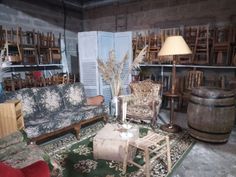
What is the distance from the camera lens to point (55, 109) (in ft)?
10.8

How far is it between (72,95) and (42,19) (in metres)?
2.86

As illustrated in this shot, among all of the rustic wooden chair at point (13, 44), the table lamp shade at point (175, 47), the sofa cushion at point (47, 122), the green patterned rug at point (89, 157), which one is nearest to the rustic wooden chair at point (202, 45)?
the table lamp shade at point (175, 47)

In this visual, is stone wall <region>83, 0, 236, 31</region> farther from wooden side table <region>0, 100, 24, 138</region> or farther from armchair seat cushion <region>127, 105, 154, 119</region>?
wooden side table <region>0, 100, 24, 138</region>

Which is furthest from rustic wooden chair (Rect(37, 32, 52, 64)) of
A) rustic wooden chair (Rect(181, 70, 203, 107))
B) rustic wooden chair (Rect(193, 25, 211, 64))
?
rustic wooden chair (Rect(193, 25, 211, 64))

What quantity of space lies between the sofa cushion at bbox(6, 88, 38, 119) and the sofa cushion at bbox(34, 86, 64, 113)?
0.28 ft

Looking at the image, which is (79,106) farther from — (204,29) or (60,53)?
(204,29)

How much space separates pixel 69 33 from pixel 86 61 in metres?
2.25

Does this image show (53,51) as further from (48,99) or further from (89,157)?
(89,157)

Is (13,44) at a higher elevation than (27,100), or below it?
higher

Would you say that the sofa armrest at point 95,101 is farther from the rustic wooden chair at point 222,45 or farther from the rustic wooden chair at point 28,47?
the rustic wooden chair at point 222,45

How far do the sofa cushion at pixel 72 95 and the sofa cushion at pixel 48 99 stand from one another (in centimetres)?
10

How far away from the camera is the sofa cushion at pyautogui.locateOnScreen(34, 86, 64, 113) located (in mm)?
3143

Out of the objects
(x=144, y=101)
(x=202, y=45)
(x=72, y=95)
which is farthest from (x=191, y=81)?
(x=72, y=95)

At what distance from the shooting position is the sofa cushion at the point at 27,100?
285 cm
